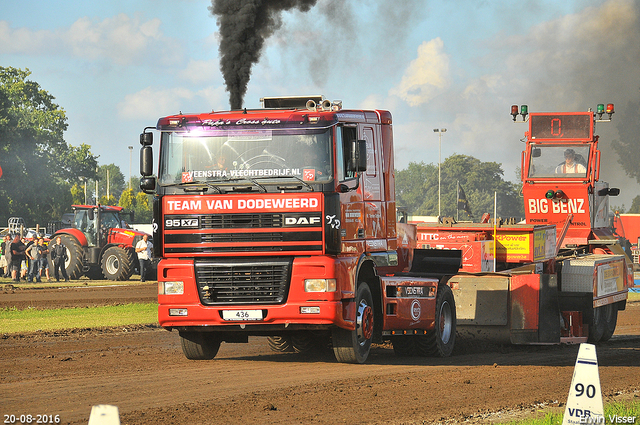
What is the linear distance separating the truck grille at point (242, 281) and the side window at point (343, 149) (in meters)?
1.29

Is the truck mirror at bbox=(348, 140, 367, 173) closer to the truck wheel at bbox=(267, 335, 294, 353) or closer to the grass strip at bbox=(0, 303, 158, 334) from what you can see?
the truck wheel at bbox=(267, 335, 294, 353)

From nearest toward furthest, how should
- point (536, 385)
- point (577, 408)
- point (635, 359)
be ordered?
point (577, 408)
point (536, 385)
point (635, 359)

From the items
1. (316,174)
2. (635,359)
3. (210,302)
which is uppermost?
(316,174)

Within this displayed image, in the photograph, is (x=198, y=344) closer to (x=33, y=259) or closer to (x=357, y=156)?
(x=357, y=156)

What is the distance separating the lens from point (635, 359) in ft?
41.7

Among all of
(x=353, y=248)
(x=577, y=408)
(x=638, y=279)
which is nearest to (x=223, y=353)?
(x=353, y=248)

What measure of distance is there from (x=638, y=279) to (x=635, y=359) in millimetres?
17800

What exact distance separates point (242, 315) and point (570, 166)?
34.4 feet

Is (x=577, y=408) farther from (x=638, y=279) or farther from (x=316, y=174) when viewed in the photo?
(x=638, y=279)

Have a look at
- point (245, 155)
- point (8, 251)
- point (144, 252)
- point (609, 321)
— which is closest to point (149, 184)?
point (245, 155)

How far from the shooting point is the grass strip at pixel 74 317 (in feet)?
55.0

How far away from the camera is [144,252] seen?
30250 millimetres

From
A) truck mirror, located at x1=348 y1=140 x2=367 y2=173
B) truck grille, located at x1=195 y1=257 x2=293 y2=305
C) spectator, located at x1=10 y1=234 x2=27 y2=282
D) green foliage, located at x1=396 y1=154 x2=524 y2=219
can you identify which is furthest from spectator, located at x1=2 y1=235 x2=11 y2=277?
green foliage, located at x1=396 y1=154 x2=524 y2=219

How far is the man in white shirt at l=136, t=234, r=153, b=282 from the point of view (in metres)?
29.8
